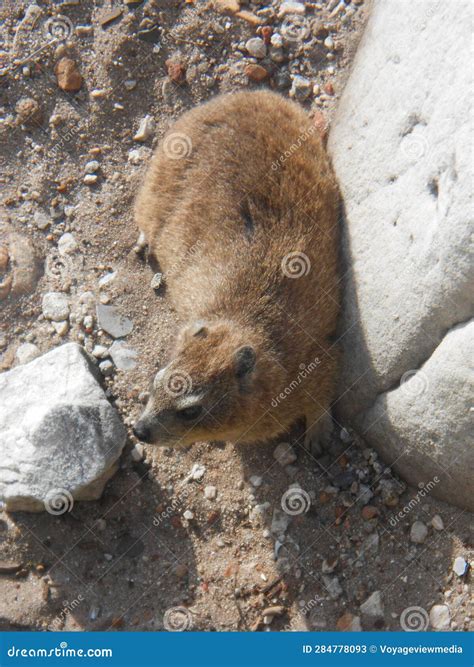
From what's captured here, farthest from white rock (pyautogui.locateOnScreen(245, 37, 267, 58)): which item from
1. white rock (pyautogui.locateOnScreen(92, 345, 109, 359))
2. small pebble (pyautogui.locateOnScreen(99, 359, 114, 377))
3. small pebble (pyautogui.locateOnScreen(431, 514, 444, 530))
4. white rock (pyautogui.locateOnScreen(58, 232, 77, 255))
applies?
small pebble (pyautogui.locateOnScreen(431, 514, 444, 530))

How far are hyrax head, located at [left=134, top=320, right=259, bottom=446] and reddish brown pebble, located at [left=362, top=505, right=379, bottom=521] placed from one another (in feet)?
4.03

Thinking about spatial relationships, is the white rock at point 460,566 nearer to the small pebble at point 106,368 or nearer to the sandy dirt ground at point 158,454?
the sandy dirt ground at point 158,454

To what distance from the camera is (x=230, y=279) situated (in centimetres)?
612

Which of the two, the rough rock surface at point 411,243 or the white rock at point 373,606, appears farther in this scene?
the white rock at point 373,606

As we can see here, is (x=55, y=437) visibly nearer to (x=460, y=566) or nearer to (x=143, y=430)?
(x=143, y=430)

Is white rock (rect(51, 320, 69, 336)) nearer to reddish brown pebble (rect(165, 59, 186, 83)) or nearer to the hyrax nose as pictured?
the hyrax nose

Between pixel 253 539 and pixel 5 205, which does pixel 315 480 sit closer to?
pixel 253 539

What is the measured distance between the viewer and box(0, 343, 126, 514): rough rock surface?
232 inches

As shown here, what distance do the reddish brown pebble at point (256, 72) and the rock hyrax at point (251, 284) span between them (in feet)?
3.59

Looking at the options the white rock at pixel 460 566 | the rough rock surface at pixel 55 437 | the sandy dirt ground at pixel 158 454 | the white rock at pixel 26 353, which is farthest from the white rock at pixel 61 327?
the white rock at pixel 460 566

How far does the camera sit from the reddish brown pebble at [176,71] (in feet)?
25.5

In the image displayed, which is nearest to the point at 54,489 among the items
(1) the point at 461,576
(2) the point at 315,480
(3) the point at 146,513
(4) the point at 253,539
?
(3) the point at 146,513

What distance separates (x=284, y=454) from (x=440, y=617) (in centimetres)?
178

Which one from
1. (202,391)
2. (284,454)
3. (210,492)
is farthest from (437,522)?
(202,391)
